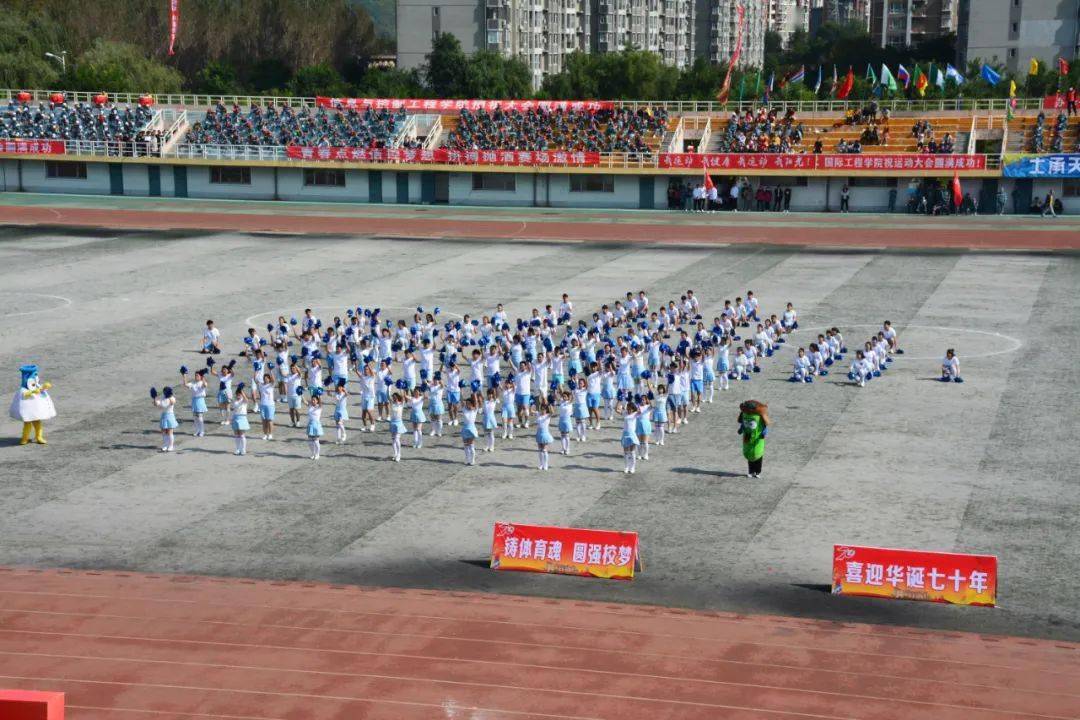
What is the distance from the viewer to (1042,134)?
69875mm

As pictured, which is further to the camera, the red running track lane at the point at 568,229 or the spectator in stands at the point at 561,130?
the spectator in stands at the point at 561,130

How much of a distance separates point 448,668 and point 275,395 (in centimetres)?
1628

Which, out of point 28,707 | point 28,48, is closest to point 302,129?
point 28,48

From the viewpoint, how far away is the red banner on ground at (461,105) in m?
79.6

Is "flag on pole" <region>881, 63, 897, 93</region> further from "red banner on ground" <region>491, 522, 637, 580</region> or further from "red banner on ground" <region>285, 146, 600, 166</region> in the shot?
"red banner on ground" <region>491, 522, 637, 580</region>

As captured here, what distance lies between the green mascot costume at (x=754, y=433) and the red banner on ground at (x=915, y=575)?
5315 mm

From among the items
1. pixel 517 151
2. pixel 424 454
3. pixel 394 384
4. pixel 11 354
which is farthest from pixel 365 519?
pixel 517 151

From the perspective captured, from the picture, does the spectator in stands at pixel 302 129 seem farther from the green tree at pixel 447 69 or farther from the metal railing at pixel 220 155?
the green tree at pixel 447 69

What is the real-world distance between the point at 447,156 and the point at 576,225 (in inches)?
446

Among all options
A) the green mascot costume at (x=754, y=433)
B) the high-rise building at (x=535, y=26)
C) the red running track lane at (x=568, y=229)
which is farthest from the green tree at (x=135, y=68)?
the green mascot costume at (x=754, y=433)

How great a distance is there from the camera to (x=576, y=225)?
6794 centimetres

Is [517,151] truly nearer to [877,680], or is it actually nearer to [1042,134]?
[1042,134]

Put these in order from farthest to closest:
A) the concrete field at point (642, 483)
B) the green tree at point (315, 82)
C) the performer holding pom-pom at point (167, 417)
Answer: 1. the green tree at point (315, 82)
2. the performer holding pom-pom at point (167, 417)
3. the concrete field at point (642, 483)

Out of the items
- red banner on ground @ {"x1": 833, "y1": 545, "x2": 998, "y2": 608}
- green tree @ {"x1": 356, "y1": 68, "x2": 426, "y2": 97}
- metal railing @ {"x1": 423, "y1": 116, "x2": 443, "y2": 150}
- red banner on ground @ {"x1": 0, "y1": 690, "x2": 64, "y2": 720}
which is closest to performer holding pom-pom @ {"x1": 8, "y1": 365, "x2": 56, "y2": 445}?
red banner on ground @ {"x1": 0, "y1": 690, "x2": 64, "y2": 720}
